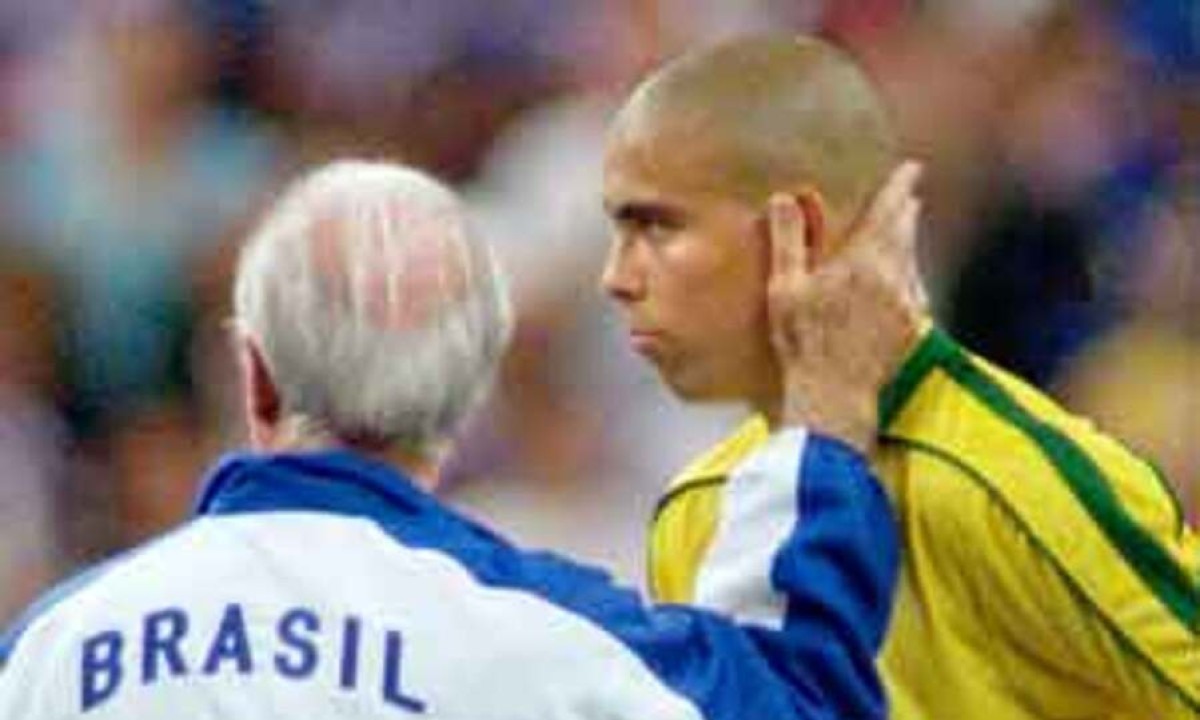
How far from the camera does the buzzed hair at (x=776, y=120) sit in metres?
4.15

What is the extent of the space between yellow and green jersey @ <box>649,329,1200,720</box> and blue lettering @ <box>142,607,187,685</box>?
600 mm

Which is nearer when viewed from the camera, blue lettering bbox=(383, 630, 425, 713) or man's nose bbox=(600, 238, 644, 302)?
blue lettering bbox=(383, 630, 425, 713)

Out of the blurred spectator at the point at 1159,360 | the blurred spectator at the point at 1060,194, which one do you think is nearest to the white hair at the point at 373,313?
the blurred spectator at the point at 1159,360

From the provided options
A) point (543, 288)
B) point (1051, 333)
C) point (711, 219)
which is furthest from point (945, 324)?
point (711, 219)

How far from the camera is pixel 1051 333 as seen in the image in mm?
7336

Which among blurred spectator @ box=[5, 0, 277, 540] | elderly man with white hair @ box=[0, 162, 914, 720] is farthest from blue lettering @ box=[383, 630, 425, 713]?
blurred spectator @ box=[5, 0, 277, 540]

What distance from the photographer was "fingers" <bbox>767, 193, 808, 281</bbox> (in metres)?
4.07

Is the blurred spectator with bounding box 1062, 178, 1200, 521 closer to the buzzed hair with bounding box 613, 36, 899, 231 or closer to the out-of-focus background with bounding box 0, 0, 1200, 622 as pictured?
the out-of-focus background with bounding box 0, 0, 1200, 622

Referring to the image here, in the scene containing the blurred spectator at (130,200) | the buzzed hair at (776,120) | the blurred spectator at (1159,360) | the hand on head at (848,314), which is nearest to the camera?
the hand on head at (848,314)

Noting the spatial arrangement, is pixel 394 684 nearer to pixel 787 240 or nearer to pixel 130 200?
pixel 787 240

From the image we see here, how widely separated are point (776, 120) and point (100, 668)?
94 centimetres

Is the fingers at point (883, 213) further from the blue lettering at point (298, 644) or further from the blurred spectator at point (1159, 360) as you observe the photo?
the blurred spectator at point (1159, 360)

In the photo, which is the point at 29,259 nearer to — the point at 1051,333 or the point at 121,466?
the point at 121,466

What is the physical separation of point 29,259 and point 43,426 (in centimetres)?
31
